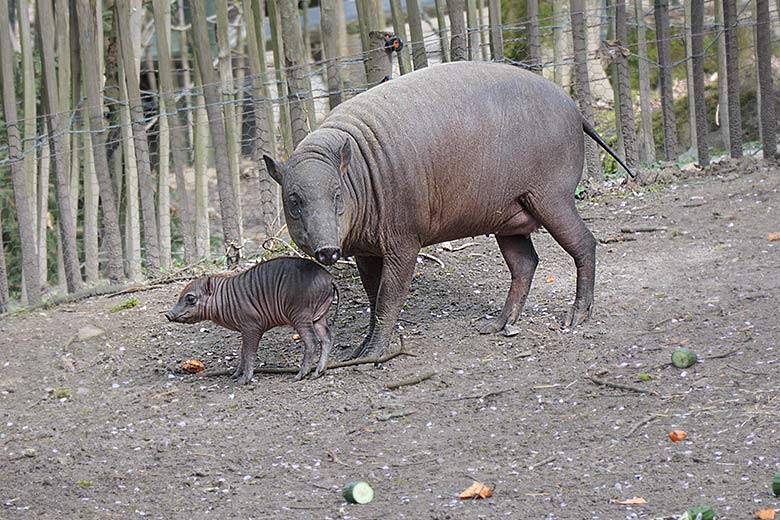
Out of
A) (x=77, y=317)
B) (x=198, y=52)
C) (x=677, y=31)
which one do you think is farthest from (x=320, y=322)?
(x=677, y=31)

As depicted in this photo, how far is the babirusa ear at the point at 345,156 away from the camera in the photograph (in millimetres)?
5699

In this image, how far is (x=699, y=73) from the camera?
9.02 m

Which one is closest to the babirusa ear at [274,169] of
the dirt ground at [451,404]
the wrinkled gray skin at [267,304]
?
the wrinkled gray skin at [267,304]

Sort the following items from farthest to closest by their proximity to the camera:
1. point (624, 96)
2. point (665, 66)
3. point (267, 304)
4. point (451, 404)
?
point (665, 66) < point (624, 96) < point (267, 304) < point (451, 404)

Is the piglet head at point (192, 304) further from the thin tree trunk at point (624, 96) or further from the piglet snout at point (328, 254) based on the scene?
the thin tree trunk at point (624, 96)

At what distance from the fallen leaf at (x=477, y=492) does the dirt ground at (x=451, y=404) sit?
47 millimetres

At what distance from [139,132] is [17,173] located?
0.94m

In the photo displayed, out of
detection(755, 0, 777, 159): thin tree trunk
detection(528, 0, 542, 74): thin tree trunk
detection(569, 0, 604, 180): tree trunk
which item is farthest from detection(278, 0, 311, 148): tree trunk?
detection(755, 0, 777, 159): thin tree trunk

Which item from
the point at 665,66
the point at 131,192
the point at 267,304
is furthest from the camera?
the point at 665,66

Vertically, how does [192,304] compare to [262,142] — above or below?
below

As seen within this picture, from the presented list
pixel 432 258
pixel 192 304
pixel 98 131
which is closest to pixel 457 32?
pixel 432 258

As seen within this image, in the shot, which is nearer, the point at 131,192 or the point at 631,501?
the point at 631,501

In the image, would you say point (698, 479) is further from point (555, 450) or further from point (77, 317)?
point (77, 317)

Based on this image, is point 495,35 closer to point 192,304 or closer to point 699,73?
point 699,73
